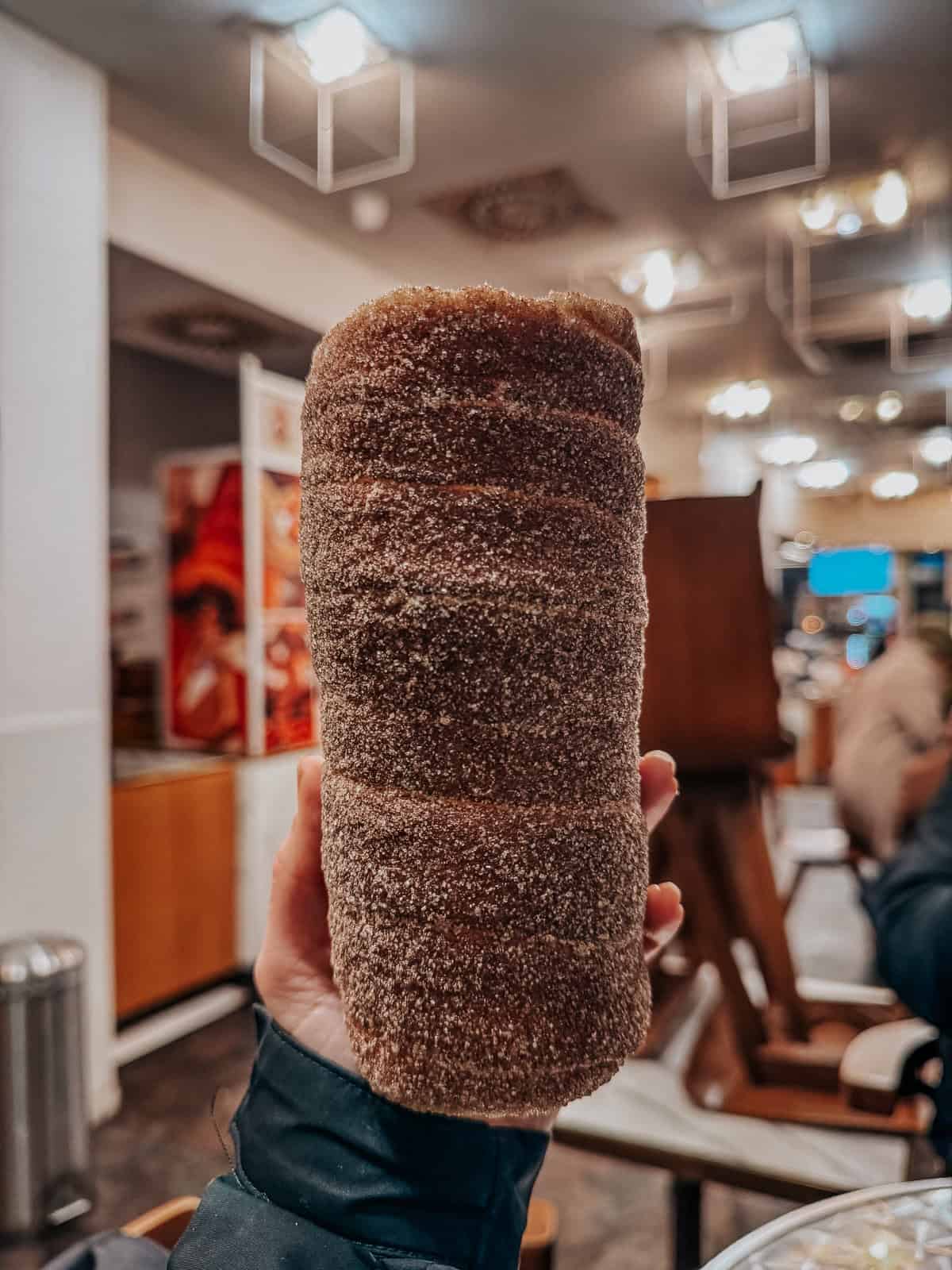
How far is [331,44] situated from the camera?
233cm

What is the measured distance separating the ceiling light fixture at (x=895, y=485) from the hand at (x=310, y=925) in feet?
17.1

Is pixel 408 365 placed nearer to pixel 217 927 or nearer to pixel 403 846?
pixel 403 846

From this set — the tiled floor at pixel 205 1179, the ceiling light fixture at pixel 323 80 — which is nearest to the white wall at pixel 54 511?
the tiled floor at pixel 205 1179

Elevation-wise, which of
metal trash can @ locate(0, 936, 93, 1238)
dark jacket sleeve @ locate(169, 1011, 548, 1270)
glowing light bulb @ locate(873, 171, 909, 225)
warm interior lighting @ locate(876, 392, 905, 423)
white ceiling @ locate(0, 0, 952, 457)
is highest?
white ceiling @ locate(0, 0, 952, 457)

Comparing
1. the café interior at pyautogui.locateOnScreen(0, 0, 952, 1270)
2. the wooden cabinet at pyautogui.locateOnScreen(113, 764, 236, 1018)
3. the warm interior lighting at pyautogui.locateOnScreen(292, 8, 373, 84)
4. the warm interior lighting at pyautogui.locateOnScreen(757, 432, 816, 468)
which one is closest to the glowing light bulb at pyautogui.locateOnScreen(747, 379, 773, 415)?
the warm interior lighting at pyautogui.locateOnScreen(757, 432, 816, 468)

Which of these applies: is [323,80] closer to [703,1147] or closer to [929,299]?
[703,1147]

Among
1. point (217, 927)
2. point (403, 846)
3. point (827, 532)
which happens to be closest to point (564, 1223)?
point (217, 927)

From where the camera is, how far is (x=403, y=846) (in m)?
0.39

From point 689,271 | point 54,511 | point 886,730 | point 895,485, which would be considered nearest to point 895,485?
point 895,485

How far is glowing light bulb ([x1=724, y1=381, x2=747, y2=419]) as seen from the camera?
5.79m

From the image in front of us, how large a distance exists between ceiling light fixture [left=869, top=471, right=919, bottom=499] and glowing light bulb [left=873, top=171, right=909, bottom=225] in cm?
212

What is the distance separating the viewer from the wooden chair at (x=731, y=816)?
563mm

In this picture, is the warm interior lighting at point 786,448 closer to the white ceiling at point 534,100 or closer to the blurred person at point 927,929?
the white ceiling at point 534,100

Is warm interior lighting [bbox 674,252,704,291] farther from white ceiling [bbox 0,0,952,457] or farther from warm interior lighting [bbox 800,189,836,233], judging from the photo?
warm interior lighting [bbox 800,189,836,233]
